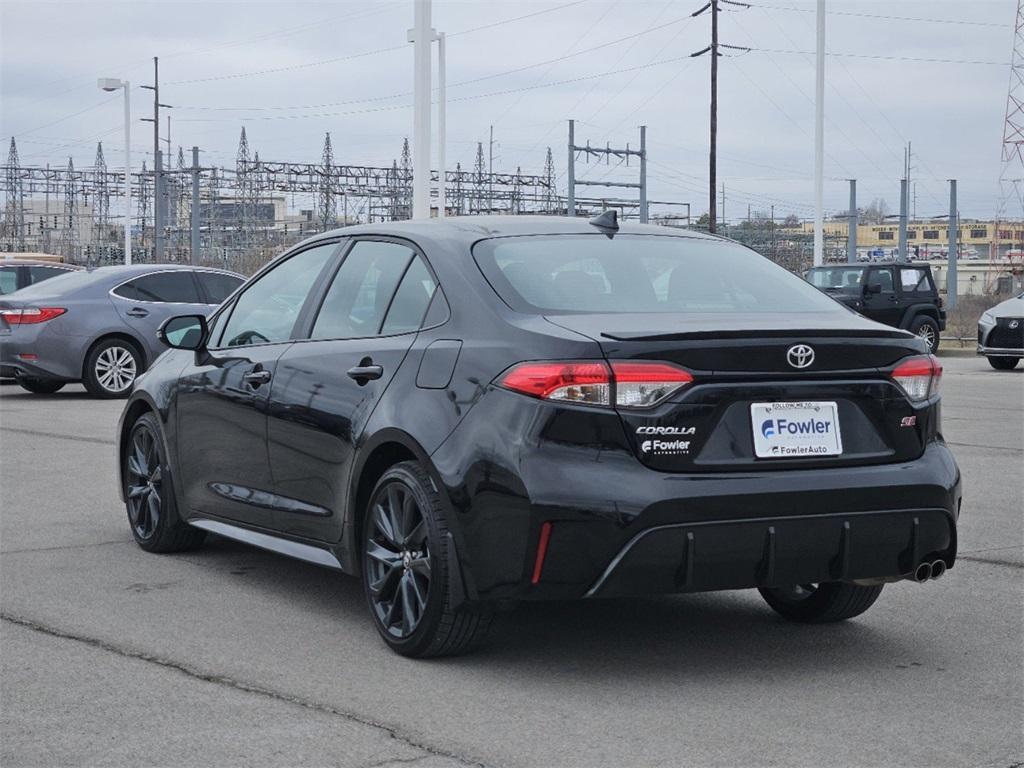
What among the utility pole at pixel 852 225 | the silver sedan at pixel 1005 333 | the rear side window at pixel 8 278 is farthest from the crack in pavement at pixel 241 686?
the utility pole at pixel 852 225

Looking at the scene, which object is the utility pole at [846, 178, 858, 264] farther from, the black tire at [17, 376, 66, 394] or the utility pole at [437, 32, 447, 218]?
the black tire at [17, 376, 66, 394]

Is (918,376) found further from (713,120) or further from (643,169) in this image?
(643,169)

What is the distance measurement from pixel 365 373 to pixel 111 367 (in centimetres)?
1306

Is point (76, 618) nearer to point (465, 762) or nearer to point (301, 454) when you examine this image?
point (301, 454)

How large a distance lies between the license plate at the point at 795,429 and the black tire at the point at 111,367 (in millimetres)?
13983

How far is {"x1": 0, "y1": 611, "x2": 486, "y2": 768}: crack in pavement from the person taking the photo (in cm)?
434

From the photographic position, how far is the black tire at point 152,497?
7.54 m

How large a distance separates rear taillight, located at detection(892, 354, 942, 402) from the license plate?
1.06 ft

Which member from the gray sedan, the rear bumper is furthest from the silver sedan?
the rear bumper

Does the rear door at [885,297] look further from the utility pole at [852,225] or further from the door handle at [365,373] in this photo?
the utility pole at [852,225]

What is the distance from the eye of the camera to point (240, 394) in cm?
675

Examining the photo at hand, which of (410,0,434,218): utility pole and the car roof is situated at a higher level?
(410,0,434,218): utility pole

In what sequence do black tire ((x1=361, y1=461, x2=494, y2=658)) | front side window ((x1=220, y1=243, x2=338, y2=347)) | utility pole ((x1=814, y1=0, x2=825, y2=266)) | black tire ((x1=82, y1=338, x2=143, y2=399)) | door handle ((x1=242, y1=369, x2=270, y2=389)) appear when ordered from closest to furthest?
black tire ((x1=361, y1=461, x2=494, y2=658)) → door handle ((x1=242, y1=369, x2=270, y2=389)) → front side window ((x1=220, y1=243, x2=338, y2=347)) → black tire ((x1=82, y1=338, x2=143, y2=399)) → utility pole ((x1=814, y1=0, x2=825, y2=266))

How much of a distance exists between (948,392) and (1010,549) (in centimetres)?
1264
